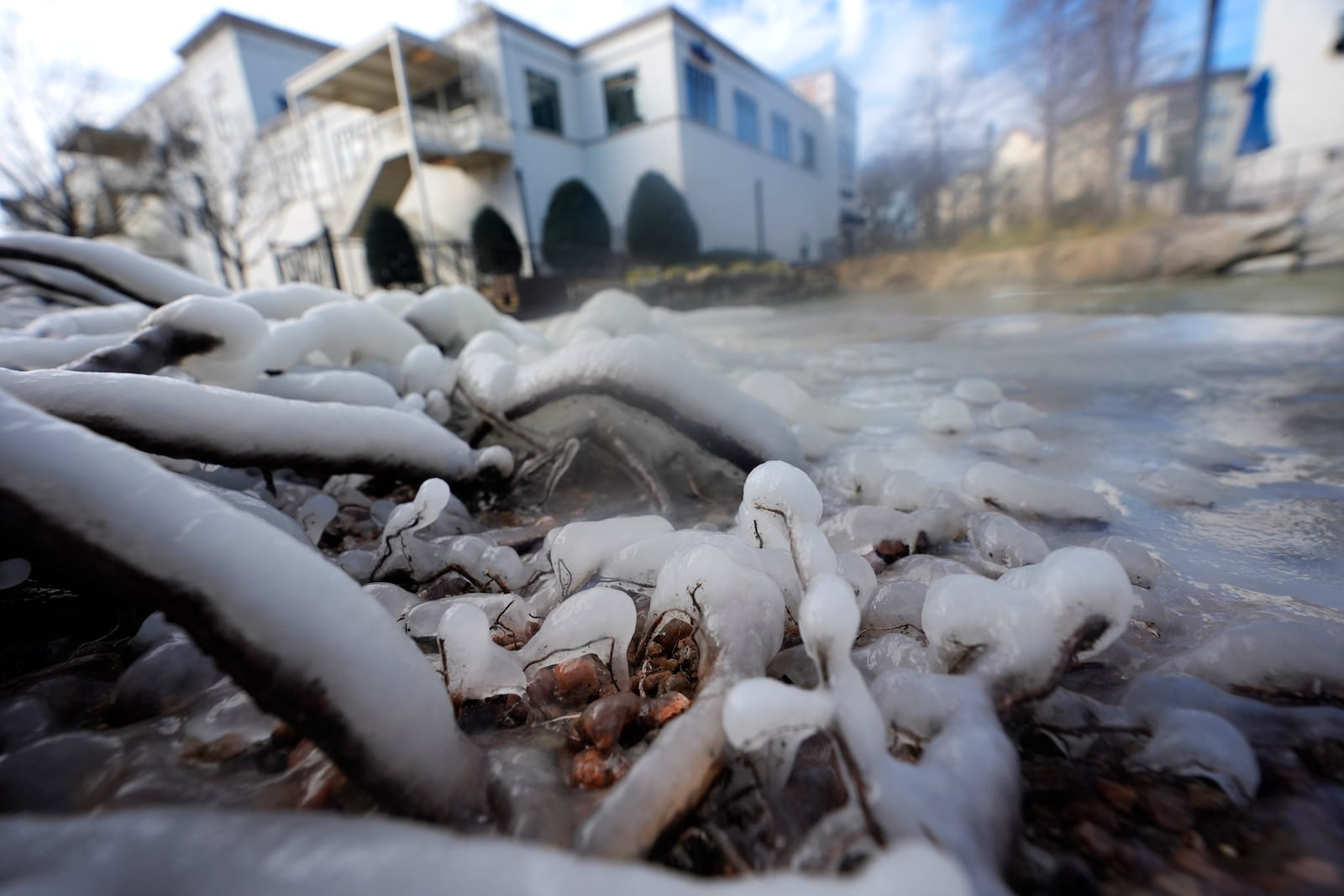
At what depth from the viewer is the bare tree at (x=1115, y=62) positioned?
35.8ft

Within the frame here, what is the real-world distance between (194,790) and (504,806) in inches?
10.7

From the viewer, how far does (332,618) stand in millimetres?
465

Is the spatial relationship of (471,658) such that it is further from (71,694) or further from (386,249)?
(386,249)

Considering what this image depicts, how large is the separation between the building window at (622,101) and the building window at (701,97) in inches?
46.9

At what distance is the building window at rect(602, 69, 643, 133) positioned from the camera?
43.1 feet

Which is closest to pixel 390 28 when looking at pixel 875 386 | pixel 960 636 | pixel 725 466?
pixel 875 386

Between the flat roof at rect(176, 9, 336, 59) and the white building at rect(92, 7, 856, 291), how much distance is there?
0.05 metres

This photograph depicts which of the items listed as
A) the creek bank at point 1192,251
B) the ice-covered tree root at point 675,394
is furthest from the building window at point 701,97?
the ice-covered tree root at point 675,394

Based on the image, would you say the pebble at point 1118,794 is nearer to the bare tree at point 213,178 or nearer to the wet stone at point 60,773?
the wet stone at point 60,773

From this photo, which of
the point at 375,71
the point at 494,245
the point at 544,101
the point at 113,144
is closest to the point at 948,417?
the point at 494,245

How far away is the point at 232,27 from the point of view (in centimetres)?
1396

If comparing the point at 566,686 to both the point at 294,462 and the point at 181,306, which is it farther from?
the point at 181,306

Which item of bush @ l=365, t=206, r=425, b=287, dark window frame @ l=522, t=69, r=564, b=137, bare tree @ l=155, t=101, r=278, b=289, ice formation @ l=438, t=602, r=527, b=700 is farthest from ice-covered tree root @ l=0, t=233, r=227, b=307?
bare tree @ l=155, t=101, r=278, b=289

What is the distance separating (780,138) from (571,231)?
34.4ft
